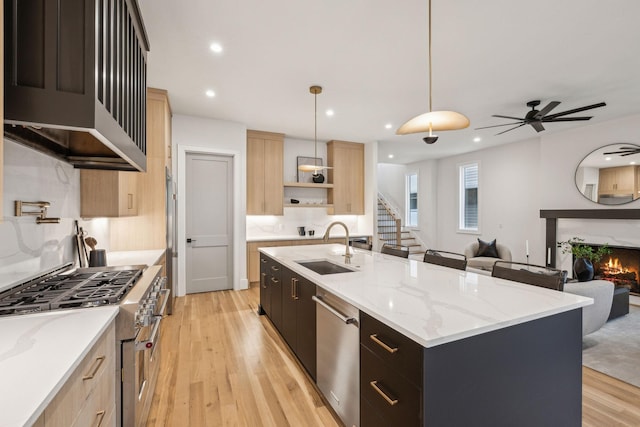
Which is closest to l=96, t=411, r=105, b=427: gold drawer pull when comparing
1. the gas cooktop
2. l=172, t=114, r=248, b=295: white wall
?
the gas cooktop

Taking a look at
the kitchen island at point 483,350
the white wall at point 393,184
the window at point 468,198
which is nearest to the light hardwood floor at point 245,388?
the kitchen island at point 483,350

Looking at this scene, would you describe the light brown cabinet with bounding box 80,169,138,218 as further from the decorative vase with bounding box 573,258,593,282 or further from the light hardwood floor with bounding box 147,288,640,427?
the decorative vase with bounding box 573,258,593,282

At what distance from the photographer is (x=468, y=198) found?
7.61m

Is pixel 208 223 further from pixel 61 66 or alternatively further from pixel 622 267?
pixel 622 267

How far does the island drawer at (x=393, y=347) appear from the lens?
1.17m

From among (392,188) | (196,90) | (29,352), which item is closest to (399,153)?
(392,188)

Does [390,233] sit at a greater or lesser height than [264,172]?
lesser

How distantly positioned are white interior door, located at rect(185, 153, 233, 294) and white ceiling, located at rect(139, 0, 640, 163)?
86 centimetres

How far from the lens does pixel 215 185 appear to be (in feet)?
16.8

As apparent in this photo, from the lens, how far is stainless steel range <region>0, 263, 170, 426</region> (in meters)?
1.38

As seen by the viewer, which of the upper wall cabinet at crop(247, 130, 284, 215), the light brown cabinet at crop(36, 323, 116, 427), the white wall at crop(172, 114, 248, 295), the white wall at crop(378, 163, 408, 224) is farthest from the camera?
the white wall at crop(378, 163, 408, 224)

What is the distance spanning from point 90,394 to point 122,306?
394mm

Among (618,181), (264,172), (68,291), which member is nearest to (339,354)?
(68,291)

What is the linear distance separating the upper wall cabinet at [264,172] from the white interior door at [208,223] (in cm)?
43
